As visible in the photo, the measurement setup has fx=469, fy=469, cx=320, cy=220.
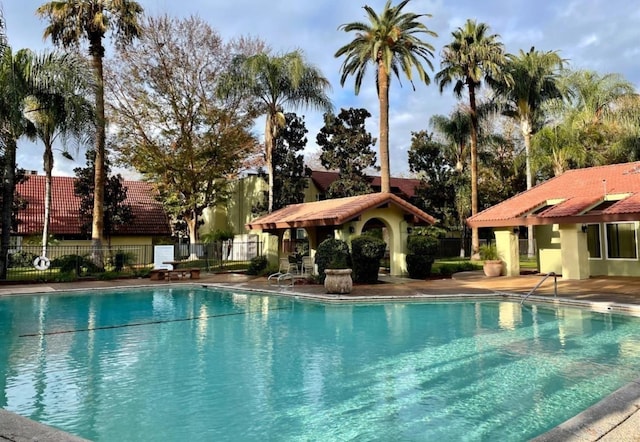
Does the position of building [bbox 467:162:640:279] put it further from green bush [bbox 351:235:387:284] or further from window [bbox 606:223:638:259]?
green bush [bbox 351:235:387:284]

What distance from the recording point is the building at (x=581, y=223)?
1858cm

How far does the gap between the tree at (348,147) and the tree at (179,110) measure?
7484mm

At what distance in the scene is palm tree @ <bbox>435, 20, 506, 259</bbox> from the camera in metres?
29.2

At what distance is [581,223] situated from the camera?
18.3 meters

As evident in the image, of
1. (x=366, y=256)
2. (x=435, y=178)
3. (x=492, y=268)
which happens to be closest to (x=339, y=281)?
(x=366, y=256)

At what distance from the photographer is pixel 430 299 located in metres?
15.2

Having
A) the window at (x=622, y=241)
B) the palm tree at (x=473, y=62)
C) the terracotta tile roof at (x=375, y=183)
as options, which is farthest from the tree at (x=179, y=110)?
the window at (x=622, y=241)

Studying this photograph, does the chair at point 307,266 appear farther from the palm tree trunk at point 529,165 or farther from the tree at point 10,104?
the palm tree trunk at point 529,165

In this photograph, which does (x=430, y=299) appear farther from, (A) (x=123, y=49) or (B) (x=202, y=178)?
→ (A) (x=123, y=49)

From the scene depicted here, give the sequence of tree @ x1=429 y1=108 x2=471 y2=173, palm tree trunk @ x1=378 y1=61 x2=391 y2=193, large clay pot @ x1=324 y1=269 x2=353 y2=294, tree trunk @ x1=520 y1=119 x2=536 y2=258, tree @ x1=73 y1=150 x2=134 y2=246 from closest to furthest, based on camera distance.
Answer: large clay pot @ x1=324 y1=269 x2=353 y2=294 < palm tree trunk @ x1=378 y1=61 x2=391 y2=193 < tree trunk @ x1=520 y1=119 x2=536 y2=258 < tree @ x1=73 y1=150 x2=134 y2=246 < tree @ x1=429 y1=108 x2=471 y2=173

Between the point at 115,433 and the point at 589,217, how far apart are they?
695 inches

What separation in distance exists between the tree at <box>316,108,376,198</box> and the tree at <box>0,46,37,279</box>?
20405 millimetres

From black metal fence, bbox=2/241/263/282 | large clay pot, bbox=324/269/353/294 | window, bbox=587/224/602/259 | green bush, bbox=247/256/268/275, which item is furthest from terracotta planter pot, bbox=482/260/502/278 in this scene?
black metal fence, bbox=2/241/263/282

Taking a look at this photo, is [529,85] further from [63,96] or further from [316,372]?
[316,372]
